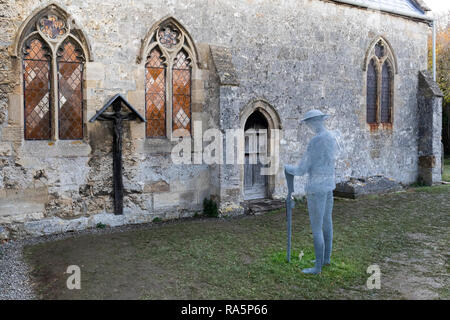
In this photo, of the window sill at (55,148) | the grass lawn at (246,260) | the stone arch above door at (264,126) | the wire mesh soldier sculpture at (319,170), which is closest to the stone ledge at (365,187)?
the grass lawn at (246,260)

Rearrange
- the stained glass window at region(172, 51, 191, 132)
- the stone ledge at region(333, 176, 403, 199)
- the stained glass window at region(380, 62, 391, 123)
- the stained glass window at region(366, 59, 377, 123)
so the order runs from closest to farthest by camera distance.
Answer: the stained glass window at region(172, 51, 191, 132)
the stone ledge at region(333, 176, 403, 199)
the stained glass window at region(366, 59, 377, 123)
the stained glass window at region(380, 62, 391, 123)

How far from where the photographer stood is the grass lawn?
5.00 m

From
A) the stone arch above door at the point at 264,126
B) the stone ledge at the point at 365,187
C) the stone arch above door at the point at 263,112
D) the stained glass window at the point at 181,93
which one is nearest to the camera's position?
the stained glass window at the point at 181,93

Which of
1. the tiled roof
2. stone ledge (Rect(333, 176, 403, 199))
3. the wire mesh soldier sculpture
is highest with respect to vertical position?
the tiled roof

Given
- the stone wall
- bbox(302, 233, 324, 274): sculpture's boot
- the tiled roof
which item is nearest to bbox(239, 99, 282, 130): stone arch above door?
the tiled roof

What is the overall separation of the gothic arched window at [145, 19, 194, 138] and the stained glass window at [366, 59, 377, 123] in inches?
263

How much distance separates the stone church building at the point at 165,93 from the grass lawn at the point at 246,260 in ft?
3.19

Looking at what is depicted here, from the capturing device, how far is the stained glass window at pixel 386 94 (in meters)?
13.5

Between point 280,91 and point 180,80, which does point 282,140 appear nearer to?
point 280,91

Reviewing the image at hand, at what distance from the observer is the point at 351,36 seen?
12.2m

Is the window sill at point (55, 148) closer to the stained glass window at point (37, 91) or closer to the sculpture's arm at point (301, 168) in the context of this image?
the stained glass window at point (37, 91)

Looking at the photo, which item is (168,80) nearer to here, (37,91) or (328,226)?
(37,91)

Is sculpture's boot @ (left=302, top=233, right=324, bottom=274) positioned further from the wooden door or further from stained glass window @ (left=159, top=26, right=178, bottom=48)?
stained glass window @ (left=159, top=26, right=178, bottom=48)

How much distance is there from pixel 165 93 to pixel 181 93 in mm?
399
